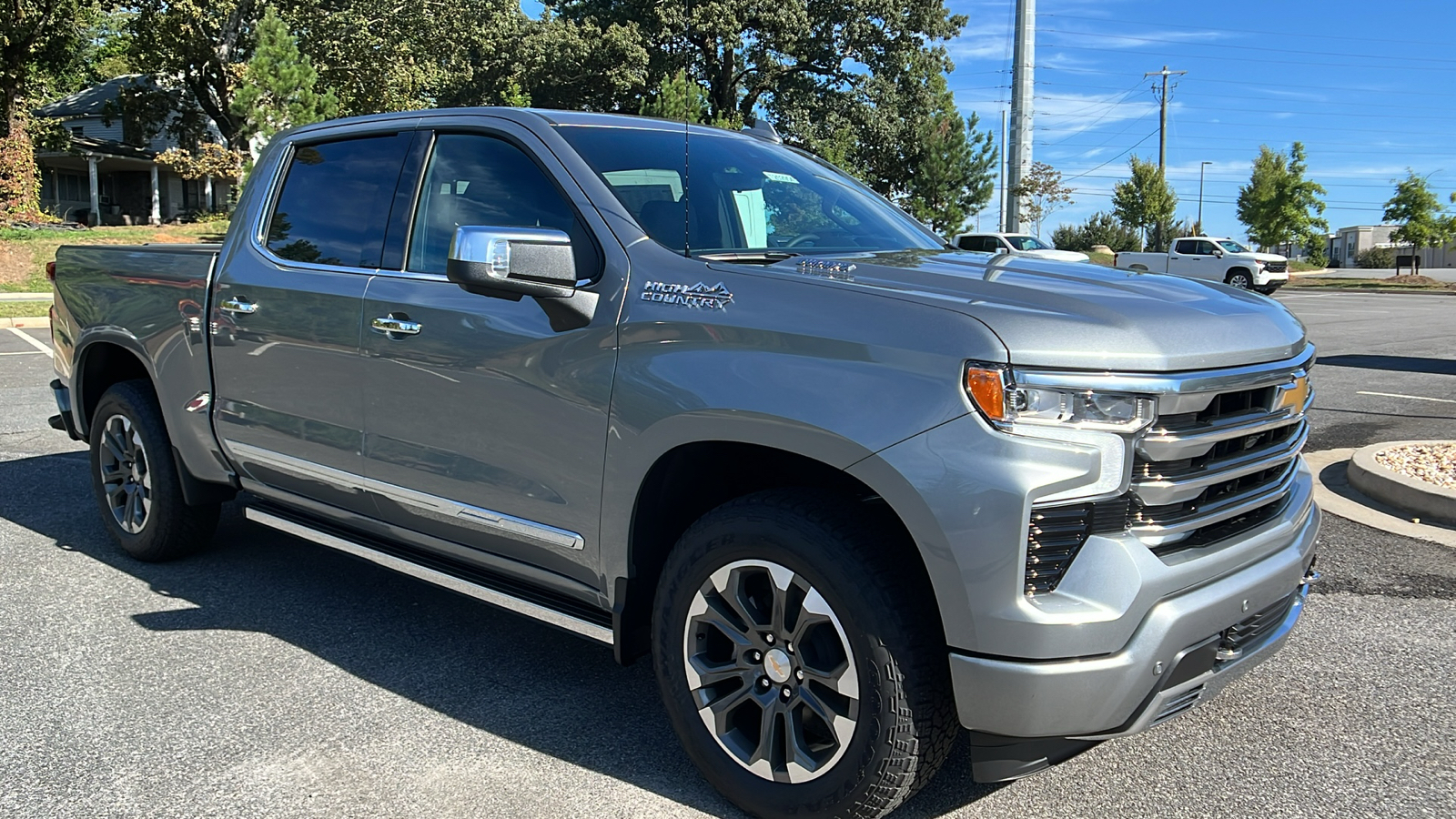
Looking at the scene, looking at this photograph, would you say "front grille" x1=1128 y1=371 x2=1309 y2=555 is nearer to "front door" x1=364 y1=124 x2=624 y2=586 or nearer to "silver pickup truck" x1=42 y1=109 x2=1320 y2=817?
"silver pickup truck" x1=42 y1=109 x2=1320 y2=817

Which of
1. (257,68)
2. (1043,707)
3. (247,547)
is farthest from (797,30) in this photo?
(1043,707)

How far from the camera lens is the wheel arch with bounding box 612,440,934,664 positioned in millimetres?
2957

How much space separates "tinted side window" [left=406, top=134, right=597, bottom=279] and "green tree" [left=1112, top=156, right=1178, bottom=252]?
179ft

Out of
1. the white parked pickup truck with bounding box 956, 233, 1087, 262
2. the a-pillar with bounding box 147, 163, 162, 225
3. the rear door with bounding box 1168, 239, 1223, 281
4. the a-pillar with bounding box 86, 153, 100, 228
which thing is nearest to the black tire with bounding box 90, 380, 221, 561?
the white parked pickup truck with bounding box 956, 233, 1087, 262

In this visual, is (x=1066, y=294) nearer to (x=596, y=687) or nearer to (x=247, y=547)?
(x=596, y=687)

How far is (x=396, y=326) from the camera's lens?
12.0ft

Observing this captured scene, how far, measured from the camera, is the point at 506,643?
13.7 feet

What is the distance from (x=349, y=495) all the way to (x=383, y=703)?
2.54 ft

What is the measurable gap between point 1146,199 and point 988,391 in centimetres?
5571

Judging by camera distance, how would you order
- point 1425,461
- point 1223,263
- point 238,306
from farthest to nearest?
point 1223,263 → point 1425,461 → point 238,306

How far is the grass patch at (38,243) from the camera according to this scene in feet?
81.1

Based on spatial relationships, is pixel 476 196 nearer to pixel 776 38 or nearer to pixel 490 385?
pixel 490 385

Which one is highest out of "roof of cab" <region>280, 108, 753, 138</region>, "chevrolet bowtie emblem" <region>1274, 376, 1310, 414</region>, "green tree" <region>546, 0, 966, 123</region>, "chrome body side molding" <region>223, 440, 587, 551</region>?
"green tree" <region>546, 0, 966, 123</region>

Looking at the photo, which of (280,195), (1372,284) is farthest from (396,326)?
(1372,284)
